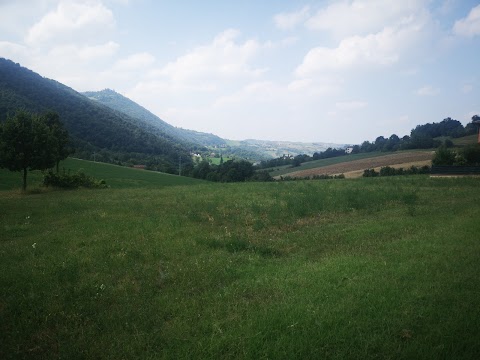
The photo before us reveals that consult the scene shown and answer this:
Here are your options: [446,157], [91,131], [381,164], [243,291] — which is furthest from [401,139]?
[243,291]

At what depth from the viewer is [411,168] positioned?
5791 centimetres

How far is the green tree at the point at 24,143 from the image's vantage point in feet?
89.0

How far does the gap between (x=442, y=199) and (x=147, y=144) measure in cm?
13496

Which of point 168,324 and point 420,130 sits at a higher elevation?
point 420,130

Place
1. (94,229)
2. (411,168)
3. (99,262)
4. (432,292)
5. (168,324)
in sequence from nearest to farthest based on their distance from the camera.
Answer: (168,324), (432,292), (99,262), (94,229), (411,168)

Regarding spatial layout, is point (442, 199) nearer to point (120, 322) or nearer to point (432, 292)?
point (432, 292)

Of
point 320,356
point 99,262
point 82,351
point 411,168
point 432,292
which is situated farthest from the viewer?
point 411,168

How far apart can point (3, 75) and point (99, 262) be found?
178243mm

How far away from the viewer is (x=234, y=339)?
4.86 meters

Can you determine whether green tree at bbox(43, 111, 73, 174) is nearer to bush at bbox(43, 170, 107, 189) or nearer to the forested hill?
bush at bbox(43, 170, 107, 189)

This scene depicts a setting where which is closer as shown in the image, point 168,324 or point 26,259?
point 168,324

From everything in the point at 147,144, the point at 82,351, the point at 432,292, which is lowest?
the point at 82,351

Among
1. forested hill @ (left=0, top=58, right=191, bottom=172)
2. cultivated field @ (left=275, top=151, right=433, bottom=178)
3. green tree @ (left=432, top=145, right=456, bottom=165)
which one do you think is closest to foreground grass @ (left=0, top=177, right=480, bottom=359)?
green tree @ (left=432, top=145, right=456, bottom=165)

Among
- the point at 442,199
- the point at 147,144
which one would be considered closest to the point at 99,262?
the point at 442,199
